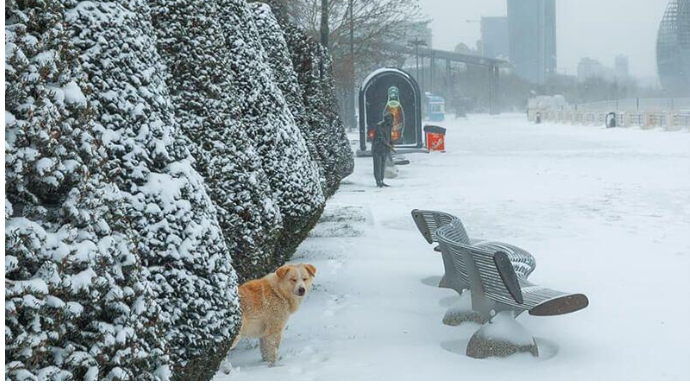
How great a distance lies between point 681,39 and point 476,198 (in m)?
118

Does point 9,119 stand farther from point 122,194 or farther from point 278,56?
point 278,56

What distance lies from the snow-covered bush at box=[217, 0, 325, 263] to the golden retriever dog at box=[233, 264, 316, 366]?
5.92 ft

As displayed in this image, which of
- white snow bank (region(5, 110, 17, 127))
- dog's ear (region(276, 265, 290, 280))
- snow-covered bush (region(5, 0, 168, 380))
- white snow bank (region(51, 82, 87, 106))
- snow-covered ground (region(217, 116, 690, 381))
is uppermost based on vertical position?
white snow bank (region(51, 82, 87, 106))

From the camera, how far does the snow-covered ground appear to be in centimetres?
566

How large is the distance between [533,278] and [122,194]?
18.4ft

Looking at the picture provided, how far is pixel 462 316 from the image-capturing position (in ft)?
22.3

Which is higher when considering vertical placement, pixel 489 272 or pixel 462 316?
pixel 489 272

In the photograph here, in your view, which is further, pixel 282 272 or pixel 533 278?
pixel 533 278

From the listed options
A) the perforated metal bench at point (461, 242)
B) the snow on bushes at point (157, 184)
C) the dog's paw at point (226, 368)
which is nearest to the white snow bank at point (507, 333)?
the perforated metal bench at point (461, 242)

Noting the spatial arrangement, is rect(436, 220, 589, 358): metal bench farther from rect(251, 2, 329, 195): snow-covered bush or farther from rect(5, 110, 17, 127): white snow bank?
rect(251, 2, 329, 195): snow-covered bush

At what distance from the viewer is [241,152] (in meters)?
6.23

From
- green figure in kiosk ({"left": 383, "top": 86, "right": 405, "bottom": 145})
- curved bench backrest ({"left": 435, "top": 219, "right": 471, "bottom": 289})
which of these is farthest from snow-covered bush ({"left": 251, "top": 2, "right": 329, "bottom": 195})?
green figure in kiosk ({"left": 383, "top": 86, "right": 405, "bottom": 145})

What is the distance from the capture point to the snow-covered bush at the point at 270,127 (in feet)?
24.0

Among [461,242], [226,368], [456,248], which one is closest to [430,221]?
[461,242]
